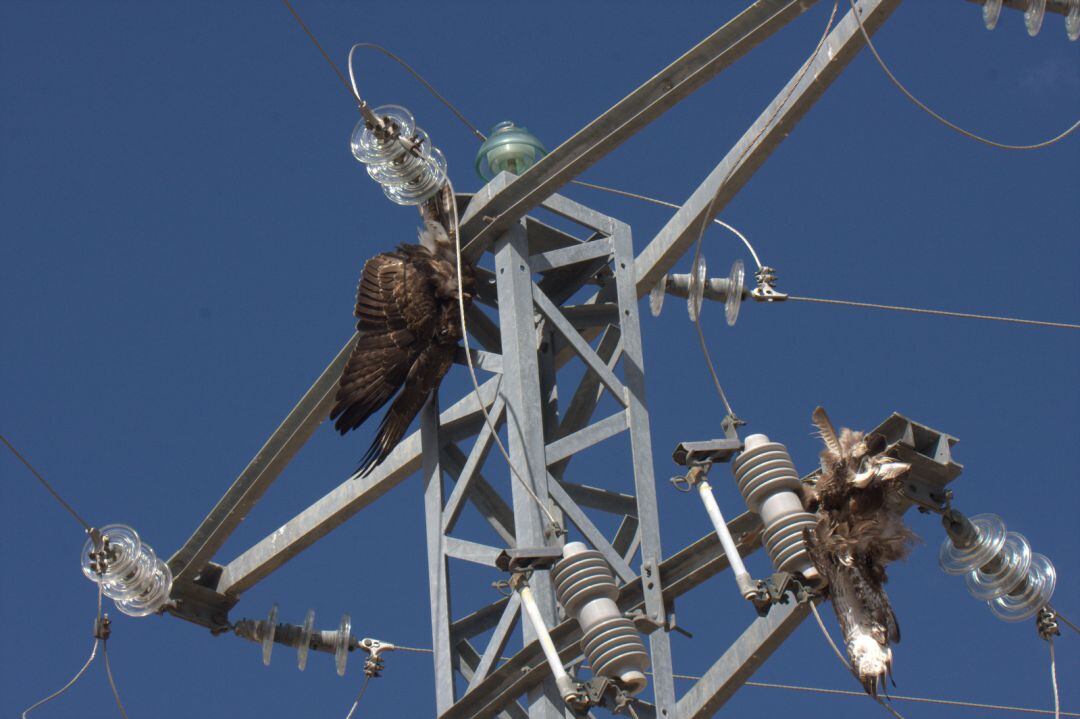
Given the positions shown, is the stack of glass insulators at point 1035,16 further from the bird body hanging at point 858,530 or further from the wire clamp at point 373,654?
the wire clamp at point 373,654

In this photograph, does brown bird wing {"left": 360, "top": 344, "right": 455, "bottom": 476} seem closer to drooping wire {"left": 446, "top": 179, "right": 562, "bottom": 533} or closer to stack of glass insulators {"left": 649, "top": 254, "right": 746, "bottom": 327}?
drooping wire {"left": 446, "top": 179, "right": 562, "bottom": 533}

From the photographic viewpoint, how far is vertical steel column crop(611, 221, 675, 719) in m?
9.34

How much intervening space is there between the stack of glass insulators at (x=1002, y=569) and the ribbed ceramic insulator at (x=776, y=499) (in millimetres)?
1008

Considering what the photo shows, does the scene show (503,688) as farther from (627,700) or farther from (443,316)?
(443,316)

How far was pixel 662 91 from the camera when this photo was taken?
9.81m

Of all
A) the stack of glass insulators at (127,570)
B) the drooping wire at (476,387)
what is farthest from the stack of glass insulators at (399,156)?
the stack of glass insulators at (127,570)

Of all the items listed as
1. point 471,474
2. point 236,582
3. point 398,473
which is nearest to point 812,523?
point 471,474

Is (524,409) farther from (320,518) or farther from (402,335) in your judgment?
(320,518)

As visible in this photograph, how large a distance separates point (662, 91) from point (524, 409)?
1.57 metres

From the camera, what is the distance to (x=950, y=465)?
26.9 feet

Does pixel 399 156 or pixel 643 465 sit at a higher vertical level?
pixel 399 156

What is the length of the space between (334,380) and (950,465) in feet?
13.0

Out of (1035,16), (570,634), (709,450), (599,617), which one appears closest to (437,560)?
(570,634)

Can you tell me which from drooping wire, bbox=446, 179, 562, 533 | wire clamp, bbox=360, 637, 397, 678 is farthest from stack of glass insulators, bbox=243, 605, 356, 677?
drooping wire, bbox=446, 179, 562, 533
